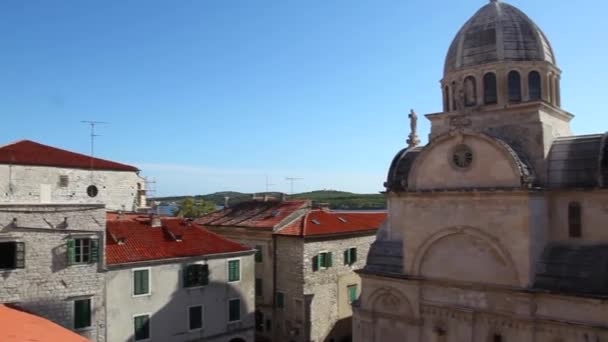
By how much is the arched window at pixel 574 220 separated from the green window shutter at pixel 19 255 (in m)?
21.9

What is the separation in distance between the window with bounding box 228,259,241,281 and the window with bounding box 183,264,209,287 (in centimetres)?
162

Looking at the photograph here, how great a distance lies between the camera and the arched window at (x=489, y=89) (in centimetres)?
2122

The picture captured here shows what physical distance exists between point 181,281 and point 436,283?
526 inches

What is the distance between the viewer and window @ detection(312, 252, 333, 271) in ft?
104

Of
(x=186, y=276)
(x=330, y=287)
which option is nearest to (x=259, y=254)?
(x=330, y=287)

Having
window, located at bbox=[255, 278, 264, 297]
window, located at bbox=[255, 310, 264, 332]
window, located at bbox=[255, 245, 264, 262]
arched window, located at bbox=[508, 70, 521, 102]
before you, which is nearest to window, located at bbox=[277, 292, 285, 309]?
window, located at bbox=[255, 278, 264, 297]

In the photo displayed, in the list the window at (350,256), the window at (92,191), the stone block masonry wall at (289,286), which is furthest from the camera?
the window at (350,256)

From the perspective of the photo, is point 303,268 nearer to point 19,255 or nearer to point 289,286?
point 289,286

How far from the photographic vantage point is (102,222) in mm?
23203

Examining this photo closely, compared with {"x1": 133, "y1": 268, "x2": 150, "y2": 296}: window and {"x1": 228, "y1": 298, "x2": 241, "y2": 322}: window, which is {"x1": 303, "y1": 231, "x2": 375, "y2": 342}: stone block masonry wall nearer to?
{"x1": 228, "y1": 298, "x2": 241, "y2": 322}: window

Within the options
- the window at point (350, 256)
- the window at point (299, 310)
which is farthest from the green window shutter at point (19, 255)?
the window at point (350, 256)

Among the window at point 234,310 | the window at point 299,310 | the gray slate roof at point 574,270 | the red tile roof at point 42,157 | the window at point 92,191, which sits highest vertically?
the red tile roof at point 42,157

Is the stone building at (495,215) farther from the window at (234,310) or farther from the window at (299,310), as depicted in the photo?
the window at (299,310)

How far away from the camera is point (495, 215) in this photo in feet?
60.4
